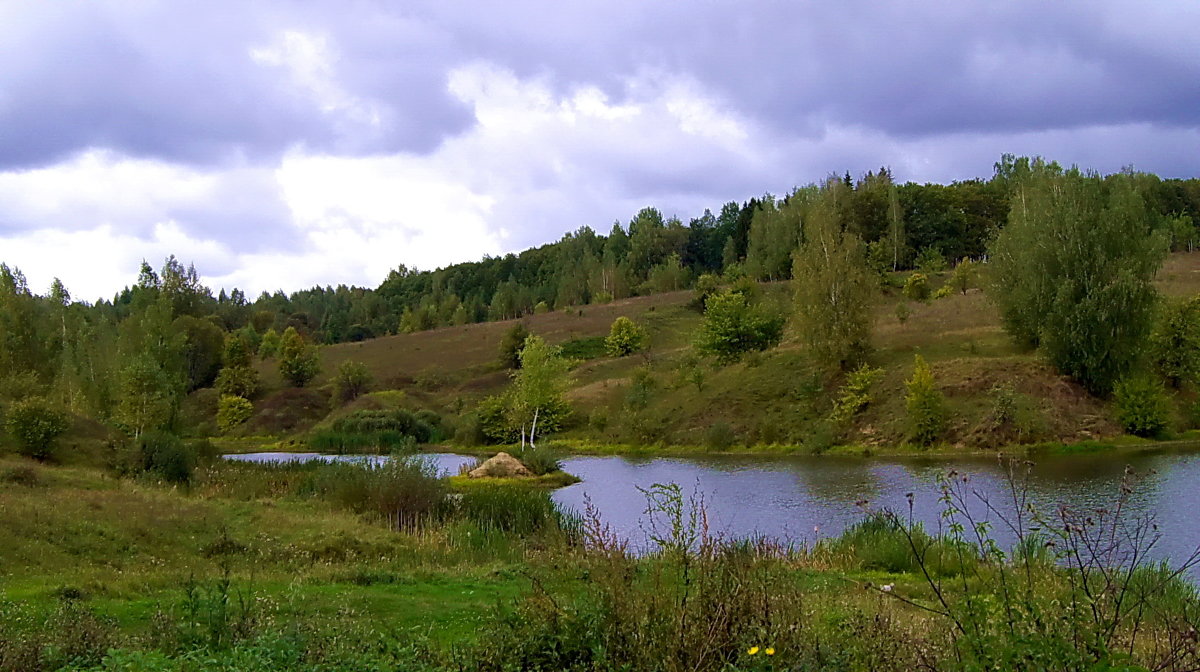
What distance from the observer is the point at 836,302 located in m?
55.9

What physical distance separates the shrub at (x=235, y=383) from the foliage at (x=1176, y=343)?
3027 inches

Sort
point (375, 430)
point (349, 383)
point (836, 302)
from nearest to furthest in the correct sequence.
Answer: point (836, 302), point (375, 430), point (349, 383)

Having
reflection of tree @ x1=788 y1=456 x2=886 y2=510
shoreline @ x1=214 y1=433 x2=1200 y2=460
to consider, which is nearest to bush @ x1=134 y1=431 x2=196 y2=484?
shoreline @ x1=214 y1=433 x2=1200 y2=460

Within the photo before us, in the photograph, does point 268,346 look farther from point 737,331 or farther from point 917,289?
point 917,289

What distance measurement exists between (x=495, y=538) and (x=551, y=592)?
1299 centimetres

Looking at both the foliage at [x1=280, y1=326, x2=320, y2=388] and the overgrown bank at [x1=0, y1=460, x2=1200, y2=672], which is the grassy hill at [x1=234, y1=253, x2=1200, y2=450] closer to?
the foliage at [x1=280, y1=326, x2=320, y2=388]

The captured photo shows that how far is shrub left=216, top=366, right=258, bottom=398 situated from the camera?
89312mm

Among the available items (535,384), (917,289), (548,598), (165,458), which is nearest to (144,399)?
(535,384)

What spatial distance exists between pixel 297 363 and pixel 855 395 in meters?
62.2

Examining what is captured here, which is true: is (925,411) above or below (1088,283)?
below

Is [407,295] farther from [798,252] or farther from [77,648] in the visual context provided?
[77,648]

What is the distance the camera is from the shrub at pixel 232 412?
8500 centimetres

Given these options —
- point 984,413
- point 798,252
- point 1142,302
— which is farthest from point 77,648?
point 798,252

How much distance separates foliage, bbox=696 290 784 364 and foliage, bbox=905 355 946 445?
2015cm
